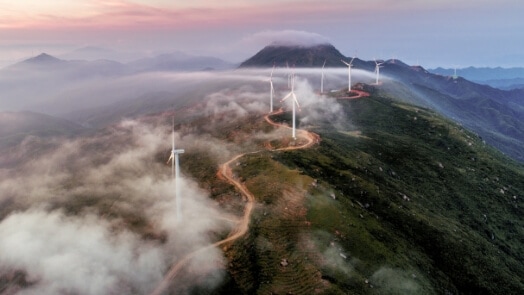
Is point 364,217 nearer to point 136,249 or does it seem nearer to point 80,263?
point 136,249

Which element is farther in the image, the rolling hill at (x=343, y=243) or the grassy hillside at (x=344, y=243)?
the grassy hillside at (x=344, y=243)

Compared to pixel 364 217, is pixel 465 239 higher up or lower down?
lower down

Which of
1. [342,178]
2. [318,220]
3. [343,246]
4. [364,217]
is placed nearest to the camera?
[343,246]

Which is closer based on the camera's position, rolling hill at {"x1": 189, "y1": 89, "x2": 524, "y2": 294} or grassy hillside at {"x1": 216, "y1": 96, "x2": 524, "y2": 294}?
rolling hill at {"x1": 189, "y1": 89, "x2": 524, "y2": 294}

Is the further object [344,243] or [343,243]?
[344,243]

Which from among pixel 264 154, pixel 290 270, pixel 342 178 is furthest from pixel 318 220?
pixel 264 154

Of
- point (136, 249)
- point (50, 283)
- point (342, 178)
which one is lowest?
point (50, 283)

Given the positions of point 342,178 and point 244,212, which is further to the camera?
point 342,178

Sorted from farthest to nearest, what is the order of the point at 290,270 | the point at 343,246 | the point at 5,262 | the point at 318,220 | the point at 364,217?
the point at 5,262, the point at 364,217, the point at 318,220, the point at 343,246, the point at 290,270

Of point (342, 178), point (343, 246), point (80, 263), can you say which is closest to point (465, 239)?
point (342, 178)
